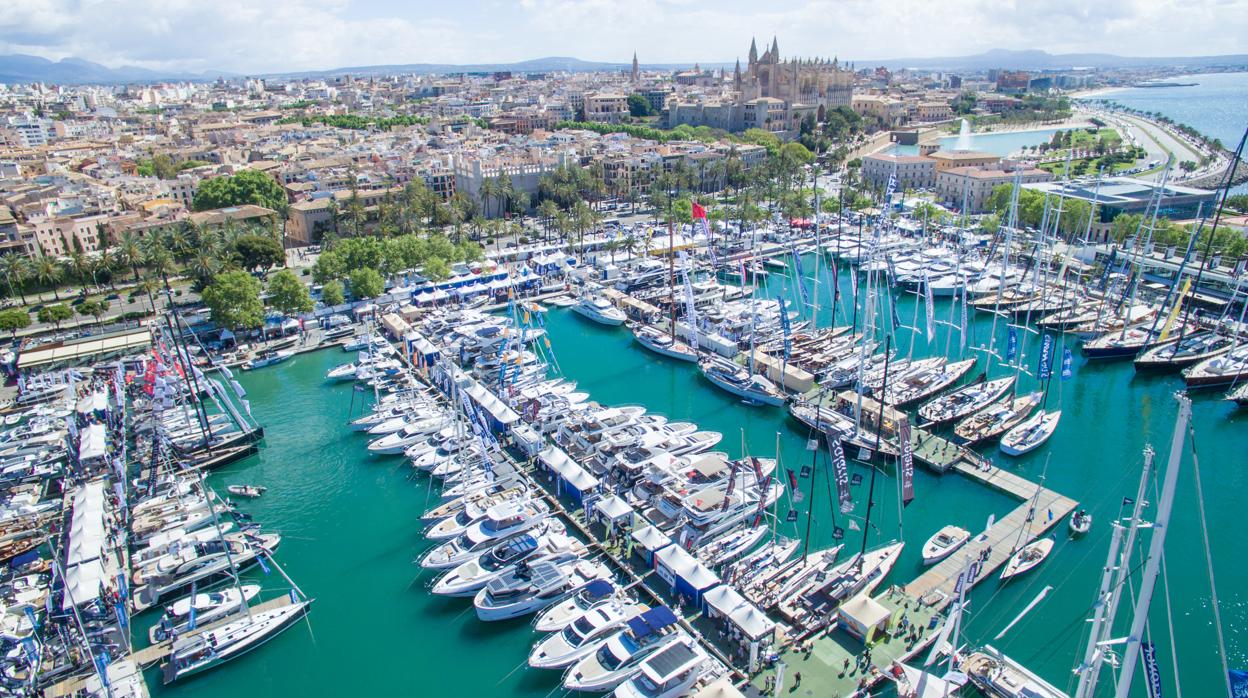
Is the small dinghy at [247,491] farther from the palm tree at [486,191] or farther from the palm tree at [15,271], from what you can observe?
the palm tree at [486,191]

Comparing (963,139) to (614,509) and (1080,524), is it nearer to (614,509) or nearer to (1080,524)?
(1080,524)

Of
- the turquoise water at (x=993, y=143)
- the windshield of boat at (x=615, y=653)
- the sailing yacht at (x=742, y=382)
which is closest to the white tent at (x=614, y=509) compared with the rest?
the windshield of boat at (x=615, y=653)

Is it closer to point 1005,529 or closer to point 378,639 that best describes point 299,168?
point 378,639

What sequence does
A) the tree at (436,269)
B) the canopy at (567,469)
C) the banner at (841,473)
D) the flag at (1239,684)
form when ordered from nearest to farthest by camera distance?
the flag at (1239,684) < the banner at (841,473) < the canopy at (567,469) < the tree at (436,269)

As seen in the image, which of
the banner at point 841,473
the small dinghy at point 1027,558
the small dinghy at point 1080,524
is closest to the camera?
the banner at point 841,473

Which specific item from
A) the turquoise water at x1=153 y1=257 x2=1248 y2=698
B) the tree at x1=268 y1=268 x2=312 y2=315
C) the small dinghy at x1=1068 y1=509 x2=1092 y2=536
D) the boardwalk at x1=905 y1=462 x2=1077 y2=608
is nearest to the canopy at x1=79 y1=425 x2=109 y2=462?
the turquoise water at x1=153 y1=257 x2=1248 y2=698

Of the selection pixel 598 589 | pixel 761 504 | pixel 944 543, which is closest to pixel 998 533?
pixel 944 543

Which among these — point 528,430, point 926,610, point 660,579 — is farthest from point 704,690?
point 528,430
